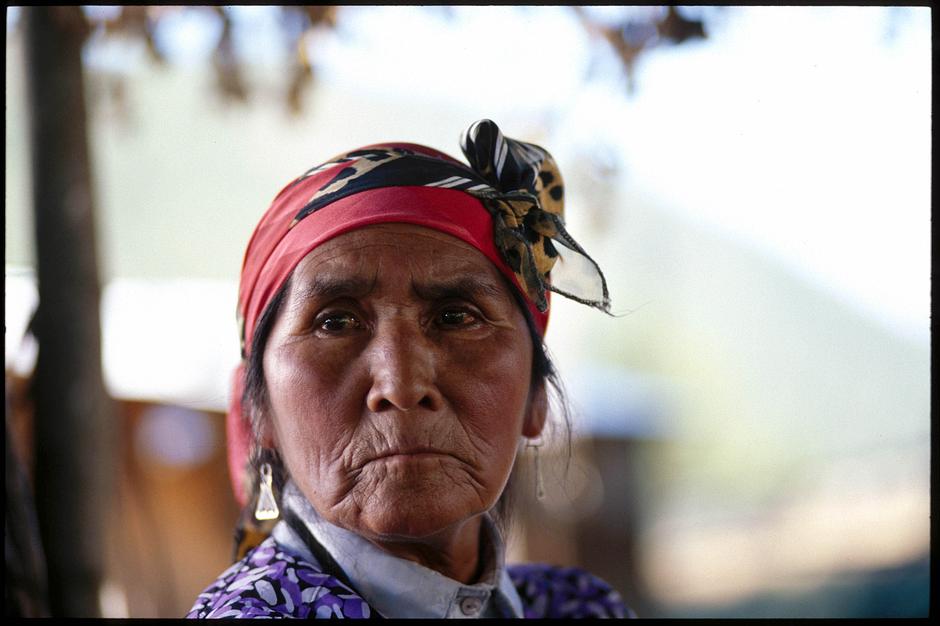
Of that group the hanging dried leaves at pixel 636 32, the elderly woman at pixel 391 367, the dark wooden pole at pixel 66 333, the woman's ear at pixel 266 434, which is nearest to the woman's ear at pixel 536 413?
the elderly woman at pixel 391 367

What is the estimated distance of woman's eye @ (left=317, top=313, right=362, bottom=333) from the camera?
4.10 ft

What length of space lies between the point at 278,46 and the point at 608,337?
174 centimetres

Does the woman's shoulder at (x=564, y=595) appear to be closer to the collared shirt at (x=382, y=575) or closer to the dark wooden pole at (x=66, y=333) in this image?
the collared shirt at (x=382, y=575)

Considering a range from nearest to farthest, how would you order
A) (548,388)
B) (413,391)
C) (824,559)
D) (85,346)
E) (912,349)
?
(413,391)
(548,388)
(912,349)
(85,346)
(824,559)

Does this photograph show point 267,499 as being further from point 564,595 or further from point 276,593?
point 564,595

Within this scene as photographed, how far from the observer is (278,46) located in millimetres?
2289

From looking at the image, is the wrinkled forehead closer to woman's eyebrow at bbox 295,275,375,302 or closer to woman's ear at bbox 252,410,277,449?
woman's eyebrow at bbox 295,275,375,302

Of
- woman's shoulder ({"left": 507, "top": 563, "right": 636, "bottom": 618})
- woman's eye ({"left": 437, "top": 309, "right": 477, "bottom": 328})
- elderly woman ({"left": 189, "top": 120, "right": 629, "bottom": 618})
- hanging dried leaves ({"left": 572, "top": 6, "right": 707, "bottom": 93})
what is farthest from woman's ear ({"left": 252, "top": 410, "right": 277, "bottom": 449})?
hanging dried leaves ({"left": 572, "top": 6, "right": 707, "bottom": 93})

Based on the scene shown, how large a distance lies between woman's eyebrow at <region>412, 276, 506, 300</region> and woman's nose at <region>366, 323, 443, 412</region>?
5 centimetres

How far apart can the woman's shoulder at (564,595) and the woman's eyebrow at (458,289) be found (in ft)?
2.05

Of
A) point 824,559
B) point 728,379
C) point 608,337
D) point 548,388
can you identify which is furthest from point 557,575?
point 824,559

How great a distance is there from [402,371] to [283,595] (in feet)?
1.16

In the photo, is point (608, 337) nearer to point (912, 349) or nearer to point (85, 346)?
point (912, 349)

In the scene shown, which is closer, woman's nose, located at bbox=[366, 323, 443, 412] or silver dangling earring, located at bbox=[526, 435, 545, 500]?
woman's nose, located at bbox=[366, 323, 443, 412]
